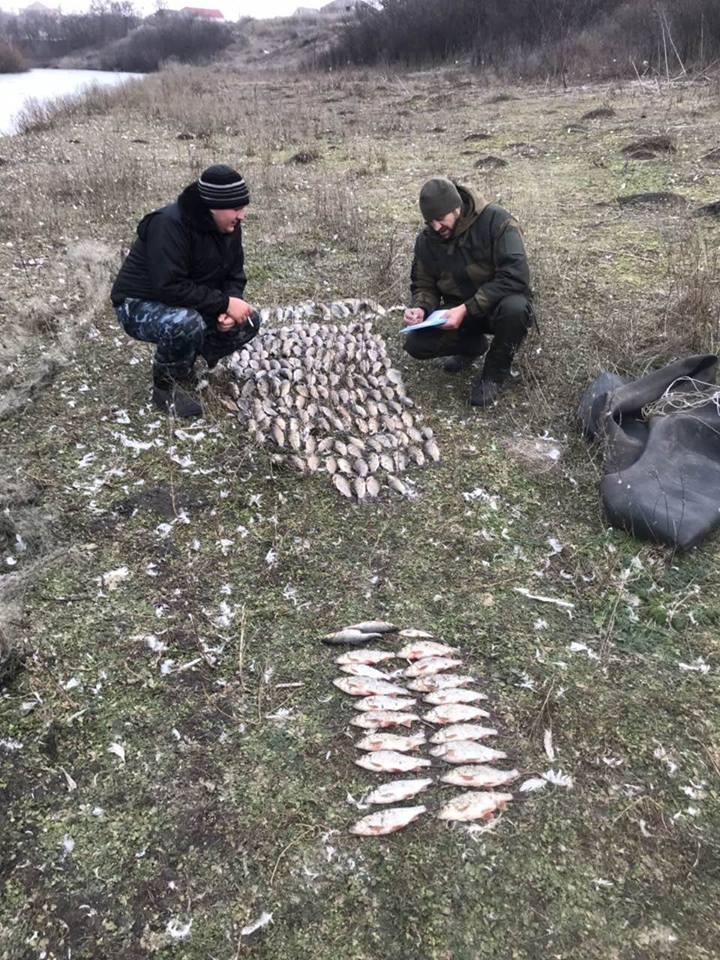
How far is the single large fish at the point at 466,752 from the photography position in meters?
2.77

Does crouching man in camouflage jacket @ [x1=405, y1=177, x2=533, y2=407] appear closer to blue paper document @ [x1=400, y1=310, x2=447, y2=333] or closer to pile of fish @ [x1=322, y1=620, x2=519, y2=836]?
blue paper document @ [x1=400, y1=310, x2=447, y2=333]

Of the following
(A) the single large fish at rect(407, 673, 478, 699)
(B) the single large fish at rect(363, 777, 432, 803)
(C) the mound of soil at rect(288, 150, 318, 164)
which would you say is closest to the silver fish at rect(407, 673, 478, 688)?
(A) the single large fish at rect(407, 673, 478, 699)

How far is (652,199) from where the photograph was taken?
29.7ft

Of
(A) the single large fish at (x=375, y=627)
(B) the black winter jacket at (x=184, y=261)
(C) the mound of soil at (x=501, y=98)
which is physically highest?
(B) the black winter jacket at (x=184, y=261)

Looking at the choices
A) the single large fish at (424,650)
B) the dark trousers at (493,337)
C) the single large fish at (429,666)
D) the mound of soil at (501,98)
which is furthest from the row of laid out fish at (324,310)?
the mound of soil at (501,98)

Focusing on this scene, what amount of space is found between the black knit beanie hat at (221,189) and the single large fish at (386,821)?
337 cm

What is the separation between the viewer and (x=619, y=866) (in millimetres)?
2416

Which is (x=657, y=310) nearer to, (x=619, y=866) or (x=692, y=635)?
(x=692, y=635)

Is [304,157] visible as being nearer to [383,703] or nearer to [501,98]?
[501,98]

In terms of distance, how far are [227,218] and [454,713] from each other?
3.11 m

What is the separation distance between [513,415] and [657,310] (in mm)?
2121

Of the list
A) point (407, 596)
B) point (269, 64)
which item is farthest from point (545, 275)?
point (269, 64)

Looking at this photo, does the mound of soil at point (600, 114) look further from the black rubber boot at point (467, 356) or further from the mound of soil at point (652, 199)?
the black rubber boot at point (467, 356)

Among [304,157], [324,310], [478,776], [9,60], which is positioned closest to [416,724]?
[478,776]
